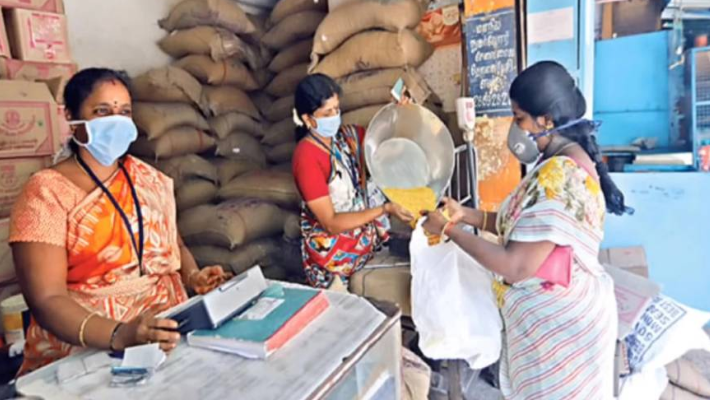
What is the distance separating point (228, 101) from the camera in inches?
108

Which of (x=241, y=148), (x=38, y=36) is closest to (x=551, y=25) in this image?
(x=241, y=148)

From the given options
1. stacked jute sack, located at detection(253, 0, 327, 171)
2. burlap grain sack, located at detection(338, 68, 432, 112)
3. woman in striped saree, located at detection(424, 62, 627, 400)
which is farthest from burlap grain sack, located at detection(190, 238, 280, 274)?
woman in striped saree, located at detection(424, 62, 627, 400)

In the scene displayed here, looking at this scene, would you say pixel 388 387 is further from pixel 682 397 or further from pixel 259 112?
pixel 259 112

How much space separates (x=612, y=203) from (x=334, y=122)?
0.98m

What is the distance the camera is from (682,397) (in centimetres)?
190

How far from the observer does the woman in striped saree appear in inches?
45.3

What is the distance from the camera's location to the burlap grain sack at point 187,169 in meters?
2.48

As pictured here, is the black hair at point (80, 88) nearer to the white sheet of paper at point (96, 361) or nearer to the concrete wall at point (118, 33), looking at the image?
the white sheet of paper at point (96, 361)

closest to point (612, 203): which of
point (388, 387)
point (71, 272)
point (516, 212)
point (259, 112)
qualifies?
point (516, 212)

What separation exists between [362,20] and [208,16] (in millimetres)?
876

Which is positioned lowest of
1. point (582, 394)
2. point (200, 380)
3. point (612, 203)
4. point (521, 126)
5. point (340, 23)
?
point (582, 394)

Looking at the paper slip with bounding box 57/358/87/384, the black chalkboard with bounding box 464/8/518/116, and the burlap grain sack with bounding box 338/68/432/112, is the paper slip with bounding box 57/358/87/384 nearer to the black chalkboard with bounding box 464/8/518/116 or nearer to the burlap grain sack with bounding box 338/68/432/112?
the burlap grain sack with bounding box 338/68/432/112

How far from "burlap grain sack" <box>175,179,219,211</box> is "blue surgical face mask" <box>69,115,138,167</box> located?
1.34 meters

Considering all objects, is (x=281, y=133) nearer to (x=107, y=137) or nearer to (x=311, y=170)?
(x=311, y=170)
